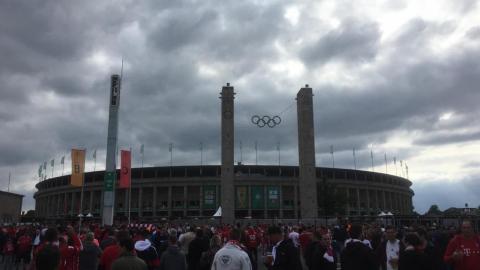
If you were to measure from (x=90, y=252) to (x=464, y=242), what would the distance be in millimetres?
8174

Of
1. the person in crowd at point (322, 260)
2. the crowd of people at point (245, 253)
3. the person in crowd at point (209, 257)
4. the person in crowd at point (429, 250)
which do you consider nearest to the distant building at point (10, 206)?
the crowd of people at point (245, 253)

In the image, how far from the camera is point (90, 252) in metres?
9.91

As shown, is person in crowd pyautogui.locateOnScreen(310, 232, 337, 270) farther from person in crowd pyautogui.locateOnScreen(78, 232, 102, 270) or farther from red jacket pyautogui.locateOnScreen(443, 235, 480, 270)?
person in crowd pyautogui.locateOnScreen(78, 232, 102, 270)

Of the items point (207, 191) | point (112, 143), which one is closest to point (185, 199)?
point (207, 191)

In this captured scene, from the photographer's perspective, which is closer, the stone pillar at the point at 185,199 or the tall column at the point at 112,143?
the tall column at the point at 112,143

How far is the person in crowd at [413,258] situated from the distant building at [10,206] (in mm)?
70263

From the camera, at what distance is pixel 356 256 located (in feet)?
24.6

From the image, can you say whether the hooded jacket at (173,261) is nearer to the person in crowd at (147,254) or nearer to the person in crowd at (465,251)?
the person in crowd at (147,254)

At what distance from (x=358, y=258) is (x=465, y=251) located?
245 cm

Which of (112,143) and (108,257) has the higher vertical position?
(112,143)

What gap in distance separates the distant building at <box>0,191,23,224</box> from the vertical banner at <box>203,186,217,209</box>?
35111mm

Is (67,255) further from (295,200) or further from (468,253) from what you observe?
(295,200)

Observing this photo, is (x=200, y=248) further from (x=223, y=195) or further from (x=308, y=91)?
(x=308, y=91)

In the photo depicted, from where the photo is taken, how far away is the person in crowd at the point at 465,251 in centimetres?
816
